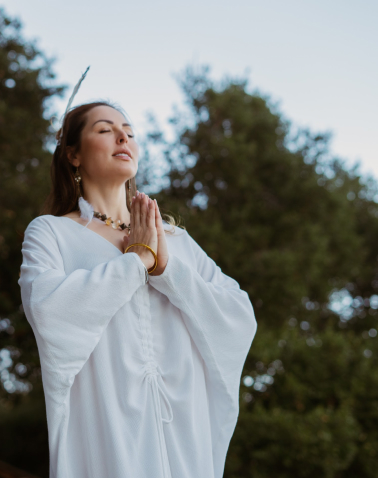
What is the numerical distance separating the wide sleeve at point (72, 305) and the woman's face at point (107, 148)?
44 centimetres

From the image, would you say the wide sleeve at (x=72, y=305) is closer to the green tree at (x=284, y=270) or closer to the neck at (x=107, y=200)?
the neck at (x=107, y=200)

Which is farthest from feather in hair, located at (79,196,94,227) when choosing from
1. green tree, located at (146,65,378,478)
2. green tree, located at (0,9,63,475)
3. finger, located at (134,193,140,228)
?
green tree, located at (146,65,378,478)

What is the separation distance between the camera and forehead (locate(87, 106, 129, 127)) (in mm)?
1851

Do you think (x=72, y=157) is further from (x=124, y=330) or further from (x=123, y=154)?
(x=124, y=330)

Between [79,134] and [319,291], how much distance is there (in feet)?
25.6

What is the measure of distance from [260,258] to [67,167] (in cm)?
552

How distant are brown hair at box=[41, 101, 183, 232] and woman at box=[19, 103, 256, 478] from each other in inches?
1.0

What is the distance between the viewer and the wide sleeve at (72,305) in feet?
4.42

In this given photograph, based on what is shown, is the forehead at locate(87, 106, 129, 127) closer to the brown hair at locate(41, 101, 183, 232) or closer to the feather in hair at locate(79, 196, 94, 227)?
the brown hair at locate(41, 101, 183, 232)

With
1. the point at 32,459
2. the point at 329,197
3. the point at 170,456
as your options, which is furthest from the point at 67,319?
the point at 32,459

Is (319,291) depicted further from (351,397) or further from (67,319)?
(67,319)

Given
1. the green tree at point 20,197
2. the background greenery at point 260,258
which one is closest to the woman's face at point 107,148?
the green tree at point 20,197

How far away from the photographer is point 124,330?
149 cm

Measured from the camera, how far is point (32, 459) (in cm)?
888
